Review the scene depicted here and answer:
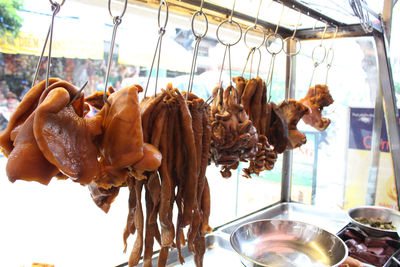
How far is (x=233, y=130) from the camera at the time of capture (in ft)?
3.94

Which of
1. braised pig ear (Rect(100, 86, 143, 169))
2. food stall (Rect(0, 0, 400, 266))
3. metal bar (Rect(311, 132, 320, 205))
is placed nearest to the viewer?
braised pig ear (Rect(100, 86, 143, 169))

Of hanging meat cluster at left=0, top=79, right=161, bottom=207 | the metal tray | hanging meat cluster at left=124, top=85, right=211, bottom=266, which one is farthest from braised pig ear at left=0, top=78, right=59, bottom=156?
the metal tray

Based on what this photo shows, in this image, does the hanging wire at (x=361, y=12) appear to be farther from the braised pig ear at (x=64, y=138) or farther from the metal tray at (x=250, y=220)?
the braised pig ear at (x=64, y=138)

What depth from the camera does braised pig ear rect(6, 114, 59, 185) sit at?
2.19 ft

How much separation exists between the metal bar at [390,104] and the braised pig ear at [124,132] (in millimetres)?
2135

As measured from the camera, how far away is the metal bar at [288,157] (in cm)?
248

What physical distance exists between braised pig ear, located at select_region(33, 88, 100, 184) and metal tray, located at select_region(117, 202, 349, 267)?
94 centimetres

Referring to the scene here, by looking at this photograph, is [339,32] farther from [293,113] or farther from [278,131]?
[278,131]

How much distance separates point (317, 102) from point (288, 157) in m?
0.84

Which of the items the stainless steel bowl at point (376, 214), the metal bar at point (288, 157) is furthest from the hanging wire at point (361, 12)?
the stainless steel bowl at point (376, 214)

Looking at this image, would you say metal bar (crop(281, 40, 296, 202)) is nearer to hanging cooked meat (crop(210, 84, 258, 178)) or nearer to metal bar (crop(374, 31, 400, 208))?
metal bar (crop(374, 31, 400, 208))

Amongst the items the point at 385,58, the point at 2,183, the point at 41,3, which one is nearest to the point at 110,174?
the point at 41,3

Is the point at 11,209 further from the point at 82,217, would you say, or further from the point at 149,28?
the point at 149,28

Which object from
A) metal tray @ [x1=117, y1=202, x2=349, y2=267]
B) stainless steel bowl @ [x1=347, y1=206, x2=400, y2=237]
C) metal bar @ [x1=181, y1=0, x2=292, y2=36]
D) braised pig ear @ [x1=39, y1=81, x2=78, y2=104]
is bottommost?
metal tray @ [x1=117, y1=202, x2=349, y2=267]
